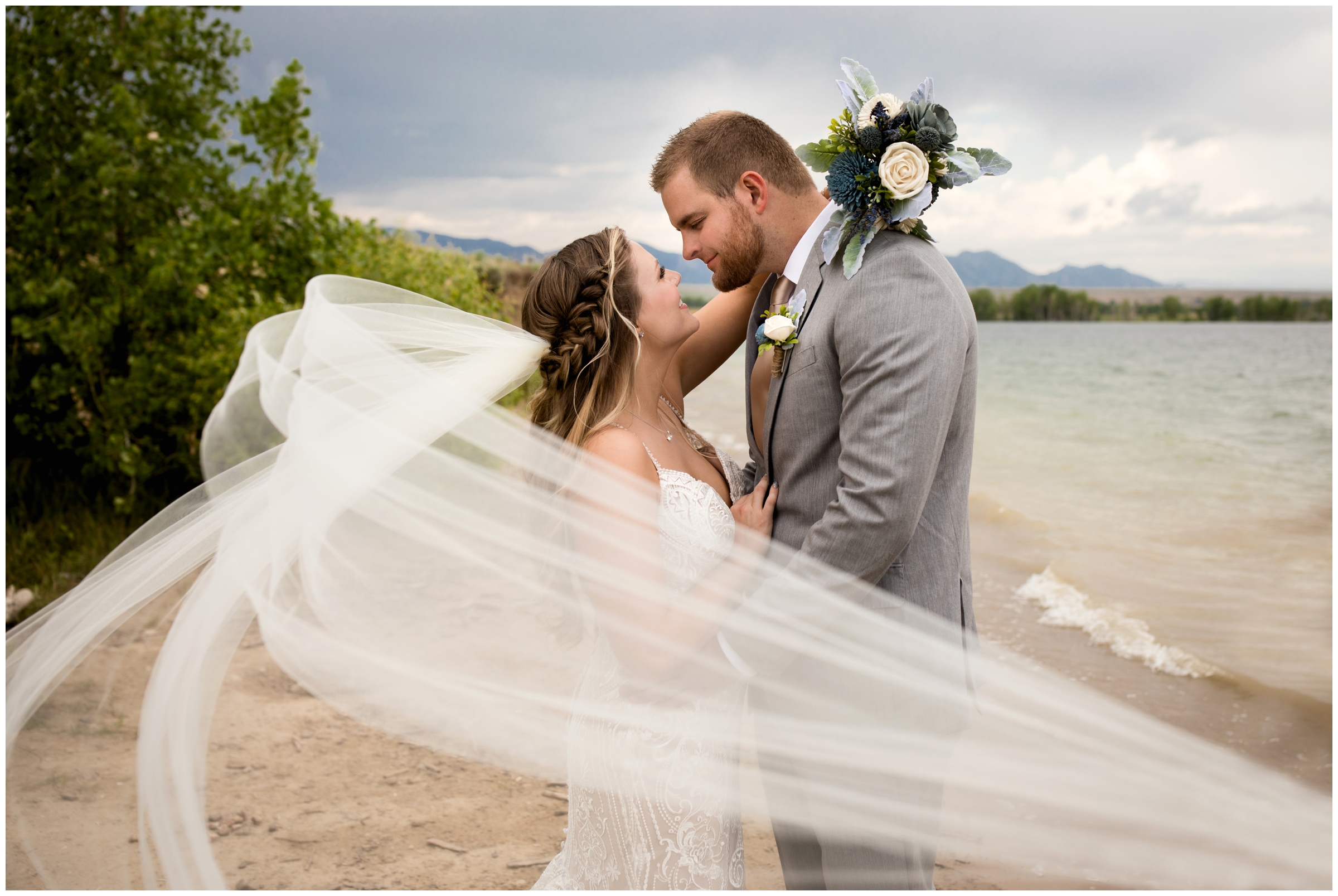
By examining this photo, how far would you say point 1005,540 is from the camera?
350 inches

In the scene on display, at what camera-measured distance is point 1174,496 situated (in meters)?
11.9

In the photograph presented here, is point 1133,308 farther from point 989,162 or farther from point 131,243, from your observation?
point 989,162

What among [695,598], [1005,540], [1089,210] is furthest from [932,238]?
[1089,210]

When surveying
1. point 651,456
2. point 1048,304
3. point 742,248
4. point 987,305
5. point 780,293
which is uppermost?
point 1048,304

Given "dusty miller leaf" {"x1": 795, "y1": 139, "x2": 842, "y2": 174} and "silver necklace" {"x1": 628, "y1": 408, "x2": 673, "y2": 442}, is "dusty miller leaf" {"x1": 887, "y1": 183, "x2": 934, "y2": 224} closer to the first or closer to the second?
"dusty miller leaf" {"x1": 795, "y1": 139, "x2": 842, "y2": 174}

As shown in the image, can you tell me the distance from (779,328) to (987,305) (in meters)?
32.0

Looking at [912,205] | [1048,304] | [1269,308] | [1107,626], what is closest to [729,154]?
[912,205]

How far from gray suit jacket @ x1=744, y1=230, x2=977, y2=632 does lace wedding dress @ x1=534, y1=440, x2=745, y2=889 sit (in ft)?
0.91

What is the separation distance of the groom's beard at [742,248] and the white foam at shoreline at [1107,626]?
191 inches

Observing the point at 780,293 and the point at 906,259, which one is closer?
the point at 906,259

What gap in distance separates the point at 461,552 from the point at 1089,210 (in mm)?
33533

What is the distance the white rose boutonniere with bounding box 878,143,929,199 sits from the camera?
1934 mm

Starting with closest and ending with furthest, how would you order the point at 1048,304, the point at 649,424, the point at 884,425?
the point at 884,425 < the point at 649,424 < the point at 1048,304

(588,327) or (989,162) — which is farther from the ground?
(989,162)
